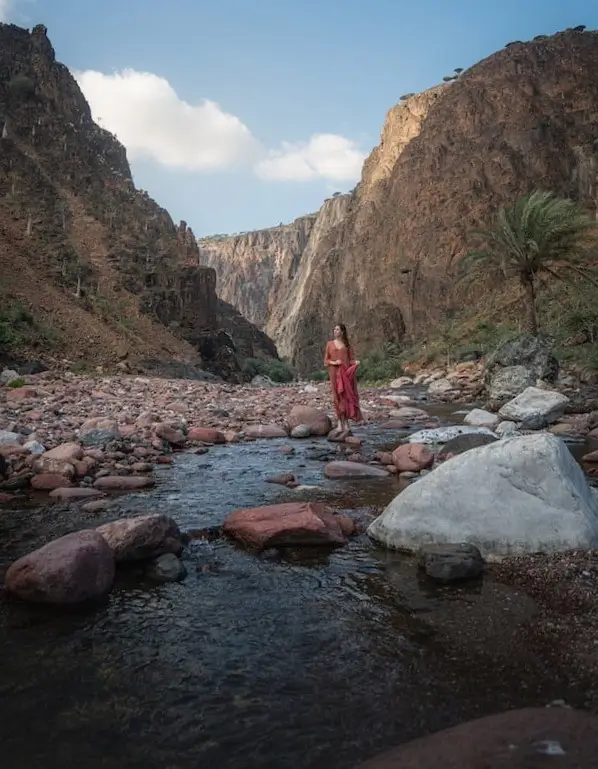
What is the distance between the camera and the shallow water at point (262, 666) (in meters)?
1.88

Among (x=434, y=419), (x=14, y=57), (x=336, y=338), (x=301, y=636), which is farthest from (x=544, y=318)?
(x=14, y=57)

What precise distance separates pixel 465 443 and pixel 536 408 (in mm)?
3513

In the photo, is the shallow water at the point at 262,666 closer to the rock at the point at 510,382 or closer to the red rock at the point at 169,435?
the red rock at the point at 169,435

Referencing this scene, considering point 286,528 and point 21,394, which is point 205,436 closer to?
point 286,528

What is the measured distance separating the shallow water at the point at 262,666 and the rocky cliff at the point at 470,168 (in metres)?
41.3

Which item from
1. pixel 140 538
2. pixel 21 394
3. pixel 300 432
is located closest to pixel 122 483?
pixel 140 538

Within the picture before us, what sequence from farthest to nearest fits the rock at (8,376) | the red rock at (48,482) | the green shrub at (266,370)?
the green shrub at (266,370), the rock at (8,376), the red rock at (48,482)

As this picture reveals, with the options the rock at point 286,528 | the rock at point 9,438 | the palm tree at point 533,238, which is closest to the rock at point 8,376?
the rock at point 9,438

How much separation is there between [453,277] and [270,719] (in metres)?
46.7

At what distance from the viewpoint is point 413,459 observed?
6242mm

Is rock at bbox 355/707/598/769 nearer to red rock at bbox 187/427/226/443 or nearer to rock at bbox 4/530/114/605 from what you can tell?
rock at bbox 4/530/114/605

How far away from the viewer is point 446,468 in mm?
3922

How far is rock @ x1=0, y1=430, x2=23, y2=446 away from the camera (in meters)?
6.74

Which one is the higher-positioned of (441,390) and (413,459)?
(413,459)
